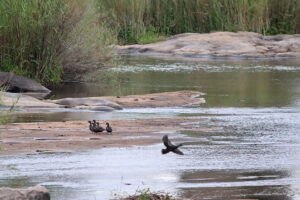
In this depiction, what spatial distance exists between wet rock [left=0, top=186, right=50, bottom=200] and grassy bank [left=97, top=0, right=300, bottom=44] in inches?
970

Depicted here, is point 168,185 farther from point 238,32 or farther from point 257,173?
point 238,32

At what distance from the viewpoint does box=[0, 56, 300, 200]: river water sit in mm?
8609

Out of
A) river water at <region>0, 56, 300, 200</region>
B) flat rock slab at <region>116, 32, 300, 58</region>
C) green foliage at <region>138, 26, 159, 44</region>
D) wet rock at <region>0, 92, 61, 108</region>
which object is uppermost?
green foliage at <region>138, 26, 159, 44</region>

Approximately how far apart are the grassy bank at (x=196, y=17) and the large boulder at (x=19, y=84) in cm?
1404

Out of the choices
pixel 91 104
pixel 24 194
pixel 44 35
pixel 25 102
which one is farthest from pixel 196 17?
pixel 24 194

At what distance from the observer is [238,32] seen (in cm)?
3119

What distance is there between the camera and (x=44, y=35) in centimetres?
1883

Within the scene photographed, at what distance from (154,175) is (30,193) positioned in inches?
85.0

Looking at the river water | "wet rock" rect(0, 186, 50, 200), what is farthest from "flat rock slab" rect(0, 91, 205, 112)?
"wet rock" rect(0, 186, 50, 200)

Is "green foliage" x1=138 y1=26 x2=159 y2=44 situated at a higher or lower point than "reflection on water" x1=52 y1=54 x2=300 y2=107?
higher

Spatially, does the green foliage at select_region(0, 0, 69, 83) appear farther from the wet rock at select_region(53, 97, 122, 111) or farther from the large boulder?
the wet rock at select_region(53, 97, 122, 111)

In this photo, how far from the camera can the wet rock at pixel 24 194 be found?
24.2ft

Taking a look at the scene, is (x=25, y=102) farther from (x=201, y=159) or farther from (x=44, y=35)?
(x=201, y=159)

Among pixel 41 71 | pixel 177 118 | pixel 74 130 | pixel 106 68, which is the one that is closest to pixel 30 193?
pixel 74 130
